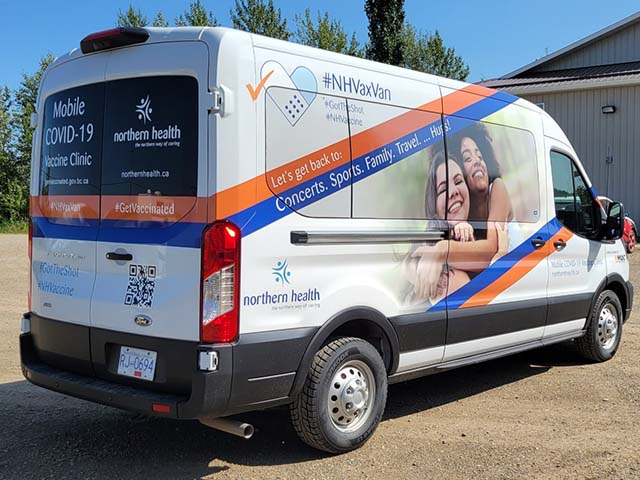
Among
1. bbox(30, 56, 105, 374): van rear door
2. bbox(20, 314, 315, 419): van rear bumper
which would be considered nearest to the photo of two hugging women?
bbox(20, 314, 315, 419): van rear bumper

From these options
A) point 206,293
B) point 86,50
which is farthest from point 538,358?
point 86,50

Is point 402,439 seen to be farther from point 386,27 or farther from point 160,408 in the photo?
point 386,27

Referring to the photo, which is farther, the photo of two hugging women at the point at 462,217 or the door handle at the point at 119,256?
the photo of two hugging women at the point at 462,217

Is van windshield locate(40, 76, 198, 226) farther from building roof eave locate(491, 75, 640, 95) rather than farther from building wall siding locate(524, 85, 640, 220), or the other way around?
building wall siding locate(524, 85, 640, 220)

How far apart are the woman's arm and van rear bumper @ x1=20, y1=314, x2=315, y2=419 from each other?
1.54m

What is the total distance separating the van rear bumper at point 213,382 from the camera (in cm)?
372

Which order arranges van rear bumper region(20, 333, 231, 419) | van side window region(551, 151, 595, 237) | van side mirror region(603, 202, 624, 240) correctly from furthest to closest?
van side mirror region(603, 202, 624, 240), van side window region(551, 151, 595, 237), van rear bumper region(20, 333, 231, 419)

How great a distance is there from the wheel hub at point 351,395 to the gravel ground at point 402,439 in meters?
0.22

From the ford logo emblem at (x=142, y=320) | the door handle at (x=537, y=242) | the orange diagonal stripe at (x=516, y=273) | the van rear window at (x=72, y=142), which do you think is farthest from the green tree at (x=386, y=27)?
the ford logo emblem at (x=142, y=320)

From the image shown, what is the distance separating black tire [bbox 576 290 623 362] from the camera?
22.3 ft

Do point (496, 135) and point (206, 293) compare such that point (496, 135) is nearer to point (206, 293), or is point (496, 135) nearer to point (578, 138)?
point (206, 293)

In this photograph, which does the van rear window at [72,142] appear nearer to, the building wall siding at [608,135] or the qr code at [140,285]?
the qr code at [140,285]

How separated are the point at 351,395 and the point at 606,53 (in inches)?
901

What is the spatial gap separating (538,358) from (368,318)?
3.61 meters
